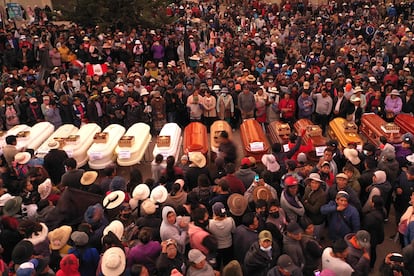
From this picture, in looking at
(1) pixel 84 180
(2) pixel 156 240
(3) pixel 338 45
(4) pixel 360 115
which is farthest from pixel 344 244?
(3) pixel 338 45

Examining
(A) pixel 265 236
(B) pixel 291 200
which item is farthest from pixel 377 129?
(A) pixel 265 236

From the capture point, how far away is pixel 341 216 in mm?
5199

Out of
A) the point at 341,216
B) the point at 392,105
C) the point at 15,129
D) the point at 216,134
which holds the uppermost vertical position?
the point at 341,216

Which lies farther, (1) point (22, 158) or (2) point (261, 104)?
(2) point (261, 104)

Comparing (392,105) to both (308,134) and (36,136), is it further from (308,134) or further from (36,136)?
(36,136)

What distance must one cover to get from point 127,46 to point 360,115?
7.95 m

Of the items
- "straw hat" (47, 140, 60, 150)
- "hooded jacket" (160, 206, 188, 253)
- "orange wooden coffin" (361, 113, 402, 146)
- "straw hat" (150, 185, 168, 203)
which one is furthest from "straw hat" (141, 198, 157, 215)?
"orange wooden coffin" (361, 113, 402, 146)

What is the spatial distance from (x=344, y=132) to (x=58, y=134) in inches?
224

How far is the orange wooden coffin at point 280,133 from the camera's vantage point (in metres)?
8.20

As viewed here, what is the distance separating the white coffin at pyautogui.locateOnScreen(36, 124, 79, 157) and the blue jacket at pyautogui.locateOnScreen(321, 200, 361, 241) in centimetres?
519

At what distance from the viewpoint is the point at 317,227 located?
18.0 ft

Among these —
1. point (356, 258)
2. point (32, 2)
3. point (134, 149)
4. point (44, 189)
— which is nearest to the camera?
point (356, 258)

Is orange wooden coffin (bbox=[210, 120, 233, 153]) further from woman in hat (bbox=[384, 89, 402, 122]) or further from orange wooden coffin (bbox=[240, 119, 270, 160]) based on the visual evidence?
woman in hat (bbox=[384, 89, 402, 122])

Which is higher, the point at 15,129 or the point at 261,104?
the point at 261,104
